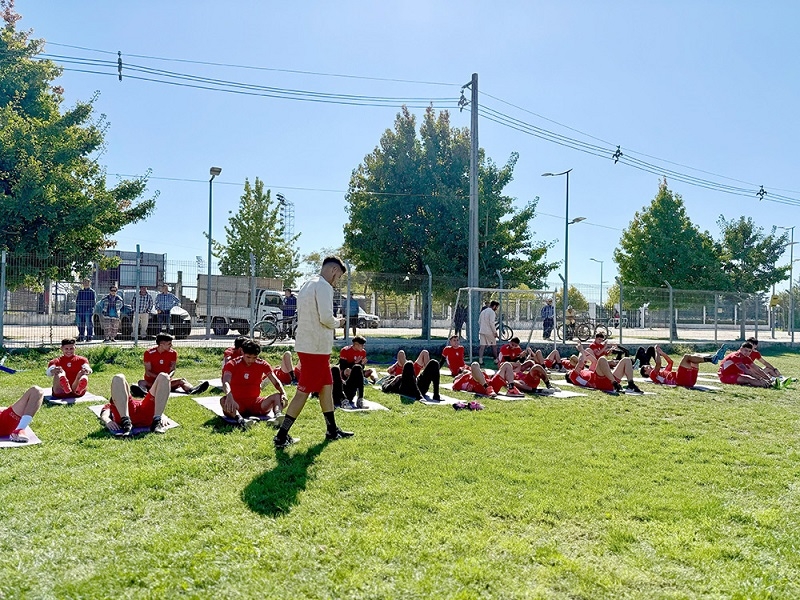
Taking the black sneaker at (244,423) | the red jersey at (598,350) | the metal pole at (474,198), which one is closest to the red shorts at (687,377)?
the red jersey at (598,350)

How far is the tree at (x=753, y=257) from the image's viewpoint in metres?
30.5

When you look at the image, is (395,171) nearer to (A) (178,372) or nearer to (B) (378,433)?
(A) (178,372)

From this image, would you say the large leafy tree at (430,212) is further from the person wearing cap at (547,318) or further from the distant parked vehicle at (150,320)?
the distant parked vehicle at (150,320)

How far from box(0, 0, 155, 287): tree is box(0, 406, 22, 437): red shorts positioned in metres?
9.11

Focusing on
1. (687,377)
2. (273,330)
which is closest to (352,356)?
(687,377)

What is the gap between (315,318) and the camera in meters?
6.00

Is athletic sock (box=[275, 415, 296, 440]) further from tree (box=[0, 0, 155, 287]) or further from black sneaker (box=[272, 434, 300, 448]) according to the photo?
tree (box=[0, 0, 155, 287])

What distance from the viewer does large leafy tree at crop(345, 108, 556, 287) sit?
72.3 feet

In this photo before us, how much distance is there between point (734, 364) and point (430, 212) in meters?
12.2

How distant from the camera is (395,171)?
22.9 m

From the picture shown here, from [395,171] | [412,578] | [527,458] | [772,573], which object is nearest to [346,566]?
[412,578]

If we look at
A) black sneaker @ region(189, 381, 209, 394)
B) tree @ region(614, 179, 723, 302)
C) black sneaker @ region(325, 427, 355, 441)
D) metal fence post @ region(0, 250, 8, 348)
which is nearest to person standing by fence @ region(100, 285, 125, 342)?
metal fence post @ region(0, 250, 8, 348)

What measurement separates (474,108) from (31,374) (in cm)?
1340

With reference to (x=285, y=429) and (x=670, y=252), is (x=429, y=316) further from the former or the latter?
(x=670, y=252)
